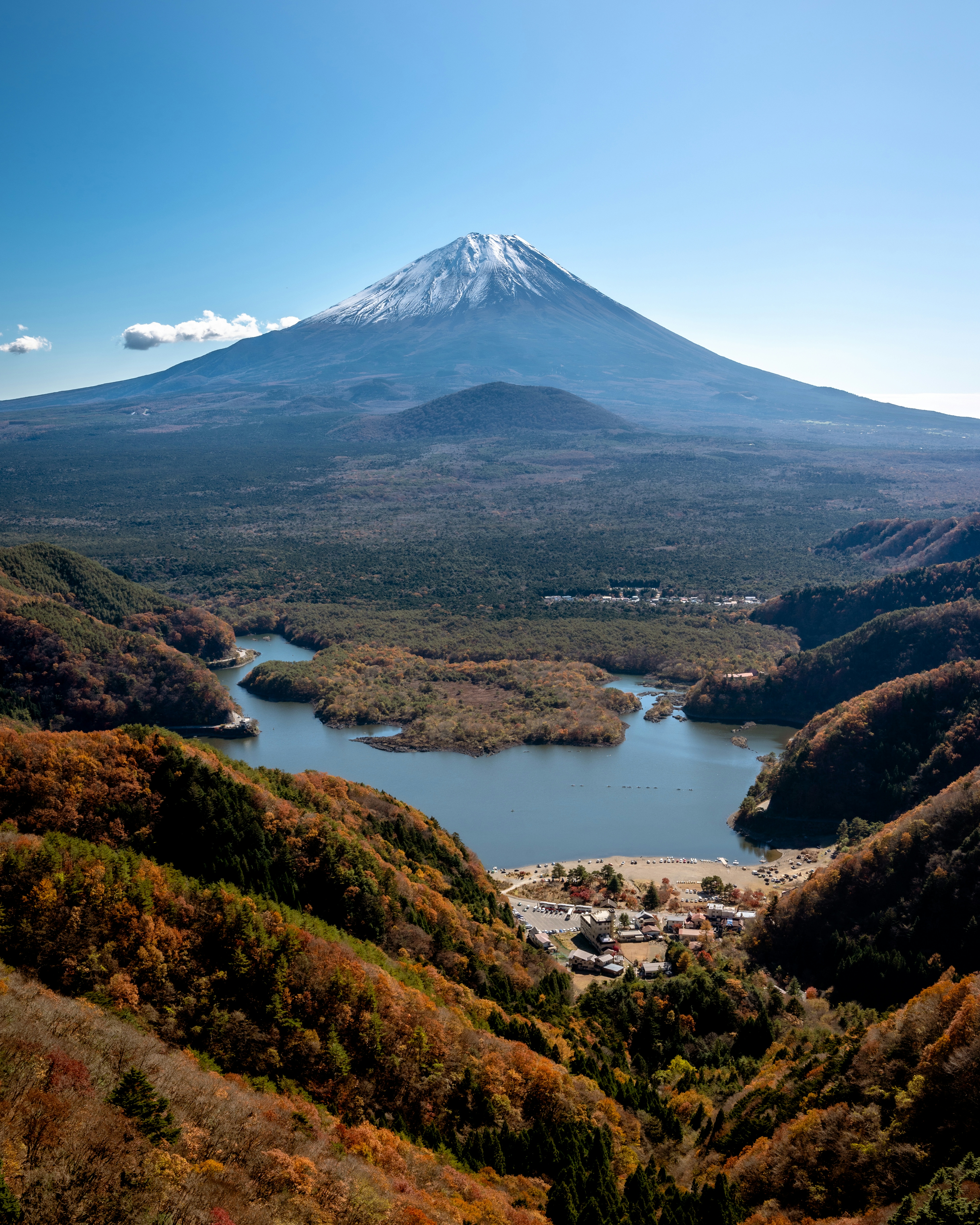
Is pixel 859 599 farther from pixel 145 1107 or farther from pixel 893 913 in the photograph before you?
pixel 145 1107

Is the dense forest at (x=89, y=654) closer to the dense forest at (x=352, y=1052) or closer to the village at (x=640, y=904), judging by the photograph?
the village at (x=640, y=904)

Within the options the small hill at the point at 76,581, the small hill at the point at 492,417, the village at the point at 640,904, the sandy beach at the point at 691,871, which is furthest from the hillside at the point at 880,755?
the small hill at the point at 492,417

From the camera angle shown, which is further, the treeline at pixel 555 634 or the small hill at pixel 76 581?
the treeline at pixel 555 634

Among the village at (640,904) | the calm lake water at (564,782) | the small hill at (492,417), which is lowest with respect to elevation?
the calm lake water at (564,782)

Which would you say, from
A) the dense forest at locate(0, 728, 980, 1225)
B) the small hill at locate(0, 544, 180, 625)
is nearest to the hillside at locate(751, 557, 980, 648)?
the small hill at locate(0, 544, 180, 625)

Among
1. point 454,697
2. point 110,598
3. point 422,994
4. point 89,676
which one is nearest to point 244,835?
point 422,994

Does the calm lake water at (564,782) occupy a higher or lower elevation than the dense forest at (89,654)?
lower

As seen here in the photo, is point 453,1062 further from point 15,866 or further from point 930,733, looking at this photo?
point 930,733

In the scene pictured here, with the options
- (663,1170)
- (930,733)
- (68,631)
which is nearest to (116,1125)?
(663,1170)
